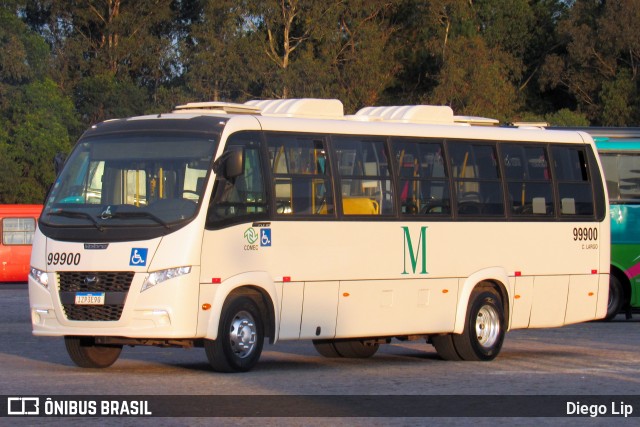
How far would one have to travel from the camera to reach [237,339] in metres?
14.4

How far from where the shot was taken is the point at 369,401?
11953 mm

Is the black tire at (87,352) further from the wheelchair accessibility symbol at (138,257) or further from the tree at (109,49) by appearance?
the tree at (109,49)

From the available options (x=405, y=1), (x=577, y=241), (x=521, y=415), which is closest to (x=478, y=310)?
(x=577, y=241)

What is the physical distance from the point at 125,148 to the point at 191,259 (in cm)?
174

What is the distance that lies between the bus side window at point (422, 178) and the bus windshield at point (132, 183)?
2969 millimetres

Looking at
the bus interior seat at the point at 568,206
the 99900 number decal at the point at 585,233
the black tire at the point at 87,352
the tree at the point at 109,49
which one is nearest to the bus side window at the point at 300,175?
the black tire at the point at 87,352

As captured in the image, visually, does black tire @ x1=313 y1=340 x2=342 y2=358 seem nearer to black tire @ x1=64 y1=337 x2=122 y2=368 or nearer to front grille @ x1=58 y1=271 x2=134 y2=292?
black tire @ x1=64 y1=337 x2=122 y2=368

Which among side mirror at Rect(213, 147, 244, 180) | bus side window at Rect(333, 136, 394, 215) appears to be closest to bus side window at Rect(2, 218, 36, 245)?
bus side window at Rect(333, 136, 394, 215)

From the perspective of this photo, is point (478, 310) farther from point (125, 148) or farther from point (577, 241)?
point (125, 148)

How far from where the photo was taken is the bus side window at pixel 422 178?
1653cm

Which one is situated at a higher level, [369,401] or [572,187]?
[572,187]

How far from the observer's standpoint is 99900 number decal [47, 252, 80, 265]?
46.5 feet

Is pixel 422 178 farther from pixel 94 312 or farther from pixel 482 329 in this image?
pixel 94 312

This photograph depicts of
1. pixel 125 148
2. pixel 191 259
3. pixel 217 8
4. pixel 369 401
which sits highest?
pixel 217 8
